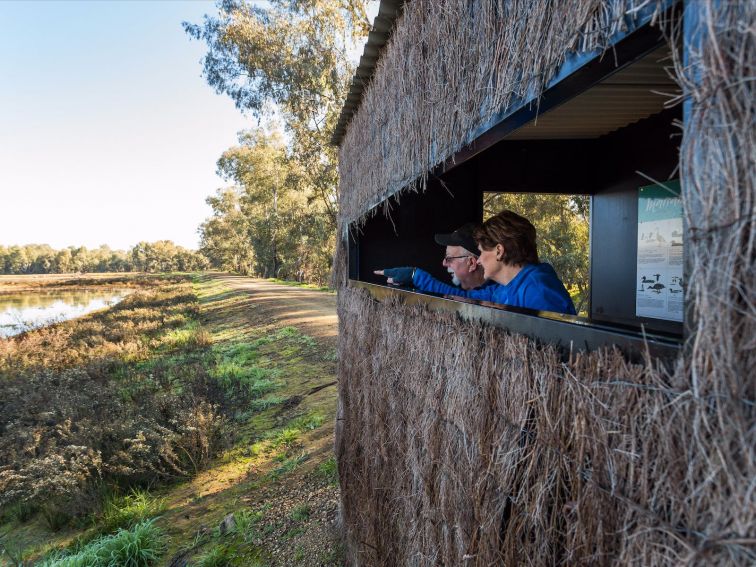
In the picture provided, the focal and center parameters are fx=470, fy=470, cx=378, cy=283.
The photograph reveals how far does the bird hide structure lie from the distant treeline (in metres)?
120

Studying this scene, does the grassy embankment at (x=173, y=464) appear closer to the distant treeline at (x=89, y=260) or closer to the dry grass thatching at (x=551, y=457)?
the dry grass thatching at (x=551, y=457)

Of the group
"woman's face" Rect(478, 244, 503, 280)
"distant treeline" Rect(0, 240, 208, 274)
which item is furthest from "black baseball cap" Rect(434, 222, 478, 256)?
"distant treeline" Rect(0, 240, 208, 274)

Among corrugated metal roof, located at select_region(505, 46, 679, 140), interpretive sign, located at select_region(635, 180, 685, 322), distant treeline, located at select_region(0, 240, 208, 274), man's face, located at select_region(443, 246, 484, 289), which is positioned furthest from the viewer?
distant treeline, located at select_region(0, 240, 208, 274)

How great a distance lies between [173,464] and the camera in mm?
7766

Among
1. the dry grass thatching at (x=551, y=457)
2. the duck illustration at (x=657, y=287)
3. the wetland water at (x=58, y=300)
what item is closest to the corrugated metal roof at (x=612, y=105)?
the dry grass thatching at (x=551, y=457)

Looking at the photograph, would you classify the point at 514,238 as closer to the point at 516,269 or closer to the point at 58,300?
the point at 516,269

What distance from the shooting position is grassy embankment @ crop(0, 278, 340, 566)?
233 inches

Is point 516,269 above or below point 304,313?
above

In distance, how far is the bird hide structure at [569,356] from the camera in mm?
863

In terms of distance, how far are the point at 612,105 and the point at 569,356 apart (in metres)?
2.27

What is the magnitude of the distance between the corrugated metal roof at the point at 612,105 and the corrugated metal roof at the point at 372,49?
116cm

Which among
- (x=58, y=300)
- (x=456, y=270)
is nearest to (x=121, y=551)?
(x=456, y=270)

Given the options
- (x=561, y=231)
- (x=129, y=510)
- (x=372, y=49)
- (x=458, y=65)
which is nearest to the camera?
(x=458, y=65)

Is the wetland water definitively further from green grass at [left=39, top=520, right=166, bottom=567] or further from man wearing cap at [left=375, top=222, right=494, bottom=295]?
man wearing cap at [left=375, top=222, right=494, bottom=295]
